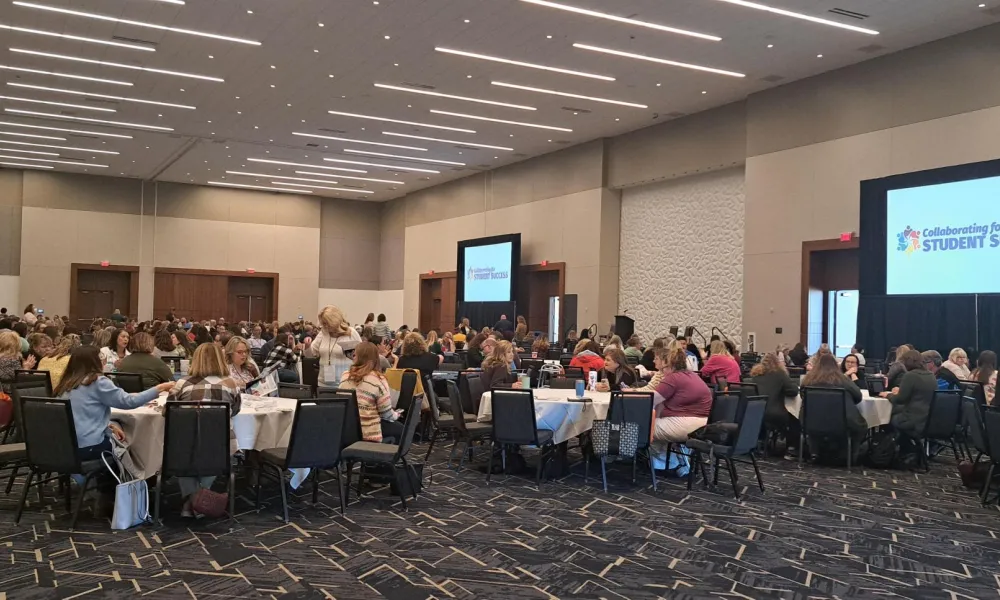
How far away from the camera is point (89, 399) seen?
16.6 ft

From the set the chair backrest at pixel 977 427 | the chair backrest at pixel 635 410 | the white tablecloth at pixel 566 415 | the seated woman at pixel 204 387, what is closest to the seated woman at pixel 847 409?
the chair backrest at pixel 977 427

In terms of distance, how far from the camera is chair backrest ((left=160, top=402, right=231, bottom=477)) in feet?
16.3

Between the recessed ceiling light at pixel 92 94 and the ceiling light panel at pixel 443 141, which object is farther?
the ceiling light panel at pixel 443 141

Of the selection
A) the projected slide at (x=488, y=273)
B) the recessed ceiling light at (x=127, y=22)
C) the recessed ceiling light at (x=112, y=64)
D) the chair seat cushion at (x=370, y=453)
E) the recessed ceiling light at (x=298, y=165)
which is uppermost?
the recessed ceiling light at (x=127, y=22)

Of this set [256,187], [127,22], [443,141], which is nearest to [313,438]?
[127,22]

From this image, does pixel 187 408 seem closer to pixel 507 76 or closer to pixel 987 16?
pixel 507 76

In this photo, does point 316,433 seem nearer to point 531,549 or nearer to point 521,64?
point 531,549

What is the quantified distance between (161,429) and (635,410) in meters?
3.58

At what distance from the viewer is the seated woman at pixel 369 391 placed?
6141 millimetres

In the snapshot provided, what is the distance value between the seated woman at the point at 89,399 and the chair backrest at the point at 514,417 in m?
2.75

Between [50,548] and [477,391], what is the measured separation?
4.22 m

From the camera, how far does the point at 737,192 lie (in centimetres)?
1688

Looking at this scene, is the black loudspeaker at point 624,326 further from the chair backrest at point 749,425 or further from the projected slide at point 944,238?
the chair backrest at point 749,425

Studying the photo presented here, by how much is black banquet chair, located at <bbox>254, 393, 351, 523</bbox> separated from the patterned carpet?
15.5 inches
